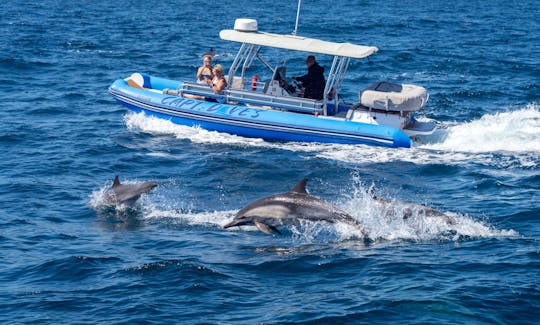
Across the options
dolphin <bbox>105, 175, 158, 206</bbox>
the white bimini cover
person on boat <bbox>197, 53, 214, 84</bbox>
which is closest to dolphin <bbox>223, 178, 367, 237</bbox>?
dolphin <bbox>105, 175, 158, 206</bbox>

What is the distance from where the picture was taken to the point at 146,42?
1709 inches

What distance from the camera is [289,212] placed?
15.8 metres

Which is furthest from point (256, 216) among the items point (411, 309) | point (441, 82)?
point (441, 82)

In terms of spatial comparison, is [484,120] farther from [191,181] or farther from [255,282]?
[255,282]

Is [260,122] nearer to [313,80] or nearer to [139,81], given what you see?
[313,80]

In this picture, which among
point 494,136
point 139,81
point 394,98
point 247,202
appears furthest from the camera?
point 139,81

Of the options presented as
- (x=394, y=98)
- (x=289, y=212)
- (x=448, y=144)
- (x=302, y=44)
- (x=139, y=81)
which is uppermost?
(x=302, y=44)

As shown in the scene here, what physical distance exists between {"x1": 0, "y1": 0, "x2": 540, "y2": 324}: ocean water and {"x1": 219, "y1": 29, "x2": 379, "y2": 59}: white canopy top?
2.45 metres

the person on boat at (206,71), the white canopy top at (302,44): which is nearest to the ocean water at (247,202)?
the person on boat at (206,71)

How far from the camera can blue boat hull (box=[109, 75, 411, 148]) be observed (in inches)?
934

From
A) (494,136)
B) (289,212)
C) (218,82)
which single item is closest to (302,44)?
(218,82)

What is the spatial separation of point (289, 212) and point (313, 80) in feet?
31.0

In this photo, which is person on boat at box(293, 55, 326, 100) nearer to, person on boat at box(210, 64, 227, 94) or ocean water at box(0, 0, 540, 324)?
ocean water at box(0, 0, 540, 324)

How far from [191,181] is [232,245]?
4629 mm
